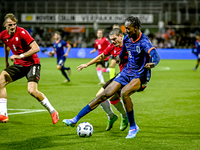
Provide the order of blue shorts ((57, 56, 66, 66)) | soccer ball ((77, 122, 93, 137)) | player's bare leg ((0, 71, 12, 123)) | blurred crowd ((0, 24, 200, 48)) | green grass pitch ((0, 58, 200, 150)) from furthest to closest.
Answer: blurred crowd ((0, 24, 200, 48)) → blue shorts ((57, 56, 66, 66)) → player's bare leg ((0, 71, 12, 123)) → soccer ball ((77, 122, 93, 137)) → green grass pitch ((0, 58, 200, 150))

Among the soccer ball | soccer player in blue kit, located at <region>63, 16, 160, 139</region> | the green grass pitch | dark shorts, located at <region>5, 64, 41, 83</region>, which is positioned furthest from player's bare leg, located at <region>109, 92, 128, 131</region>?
dark shorts, located at <region>5, 64, 41, 83</region>

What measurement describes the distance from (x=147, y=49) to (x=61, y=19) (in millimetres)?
33945

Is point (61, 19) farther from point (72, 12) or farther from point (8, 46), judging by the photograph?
point (8, 46)

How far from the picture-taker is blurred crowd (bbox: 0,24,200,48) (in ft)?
110

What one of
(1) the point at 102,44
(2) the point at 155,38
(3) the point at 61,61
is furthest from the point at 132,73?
(2) the point at 155,38

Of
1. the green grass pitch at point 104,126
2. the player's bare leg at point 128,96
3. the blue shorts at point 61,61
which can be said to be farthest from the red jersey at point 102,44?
the player's bare leg at point 128,96

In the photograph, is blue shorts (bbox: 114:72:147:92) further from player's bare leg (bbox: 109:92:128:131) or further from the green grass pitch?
the green grass pitch

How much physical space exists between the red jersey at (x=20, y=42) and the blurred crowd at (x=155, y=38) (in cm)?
2706

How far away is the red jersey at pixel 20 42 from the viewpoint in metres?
6.39

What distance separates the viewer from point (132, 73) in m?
5.66

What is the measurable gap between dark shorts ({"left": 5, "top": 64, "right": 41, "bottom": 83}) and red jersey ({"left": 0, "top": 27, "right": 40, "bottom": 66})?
93 millimetres

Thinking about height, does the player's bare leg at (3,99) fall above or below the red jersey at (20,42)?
below

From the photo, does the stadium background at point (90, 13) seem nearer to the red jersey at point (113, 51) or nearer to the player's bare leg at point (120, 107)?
the red jersey at point (113, 51)

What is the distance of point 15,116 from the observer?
7297mm
